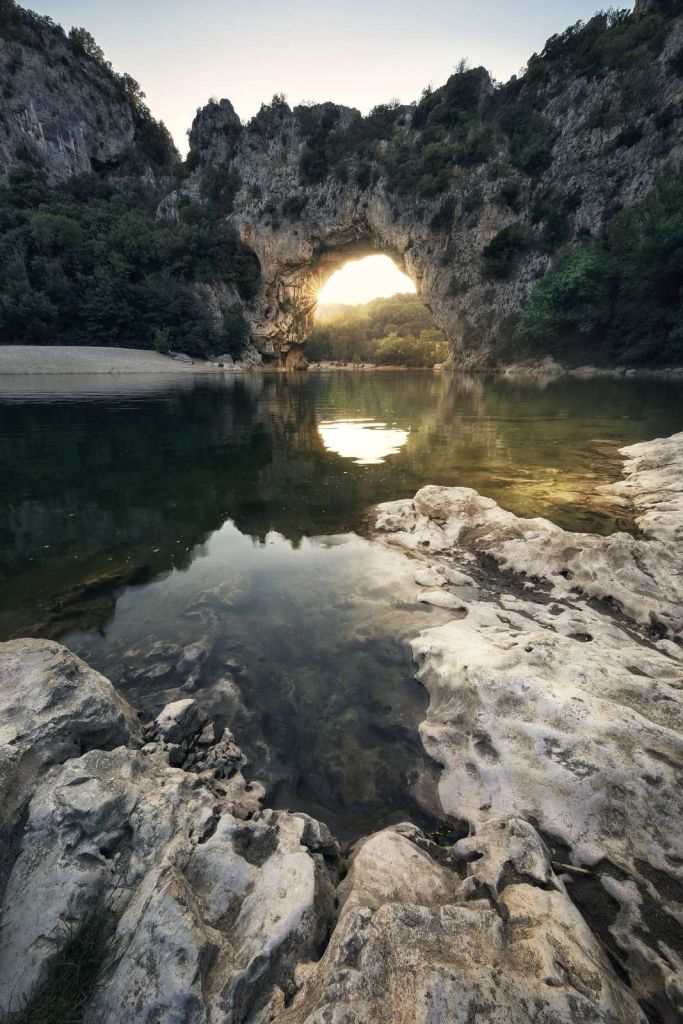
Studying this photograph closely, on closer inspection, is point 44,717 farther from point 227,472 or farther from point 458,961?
point 227,472

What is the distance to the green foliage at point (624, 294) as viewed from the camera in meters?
27.8

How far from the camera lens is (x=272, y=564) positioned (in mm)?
5133

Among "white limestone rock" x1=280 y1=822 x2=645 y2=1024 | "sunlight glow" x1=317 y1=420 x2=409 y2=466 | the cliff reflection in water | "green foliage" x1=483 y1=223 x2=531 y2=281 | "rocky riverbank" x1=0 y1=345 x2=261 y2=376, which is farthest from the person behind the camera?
"green foliage" x1=483 y1=223 x2=531 y2=281

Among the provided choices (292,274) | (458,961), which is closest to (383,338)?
(292,274)

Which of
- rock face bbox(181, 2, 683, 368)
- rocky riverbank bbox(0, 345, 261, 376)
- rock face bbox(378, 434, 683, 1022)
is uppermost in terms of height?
rock face bbox(181, 2, 683, 368)

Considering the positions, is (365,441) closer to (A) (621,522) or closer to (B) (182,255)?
(A) (621,522)

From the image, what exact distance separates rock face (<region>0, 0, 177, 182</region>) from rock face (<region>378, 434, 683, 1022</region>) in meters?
70.1

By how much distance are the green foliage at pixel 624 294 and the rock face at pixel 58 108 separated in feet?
200

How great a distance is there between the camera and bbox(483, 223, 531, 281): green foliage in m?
41.4

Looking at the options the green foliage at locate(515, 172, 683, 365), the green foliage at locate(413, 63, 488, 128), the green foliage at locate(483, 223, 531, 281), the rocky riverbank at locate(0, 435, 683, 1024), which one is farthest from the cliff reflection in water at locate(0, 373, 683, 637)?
the green foliage at locate(413, 63, 488, 128)

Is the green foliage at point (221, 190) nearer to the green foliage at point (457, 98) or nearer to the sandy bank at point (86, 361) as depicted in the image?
the green foliage at point (457, 98)

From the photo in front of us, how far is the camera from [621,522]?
5789 mm

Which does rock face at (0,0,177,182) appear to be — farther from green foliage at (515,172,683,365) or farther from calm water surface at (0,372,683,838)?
calm water surface at (0,372,683,838)

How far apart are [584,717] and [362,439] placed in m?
9.88
